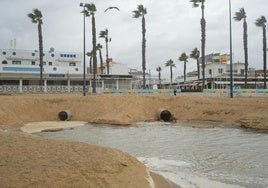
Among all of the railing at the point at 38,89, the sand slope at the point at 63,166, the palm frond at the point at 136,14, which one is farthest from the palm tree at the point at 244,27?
the sand slope at the point at 63,166

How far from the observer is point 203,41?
172ft

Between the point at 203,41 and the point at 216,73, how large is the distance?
133ft

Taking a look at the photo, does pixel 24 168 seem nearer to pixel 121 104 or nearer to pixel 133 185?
pixel 133 185

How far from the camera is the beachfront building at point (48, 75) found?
5584cm

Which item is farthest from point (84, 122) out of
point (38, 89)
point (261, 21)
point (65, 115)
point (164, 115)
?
point (261, 21)

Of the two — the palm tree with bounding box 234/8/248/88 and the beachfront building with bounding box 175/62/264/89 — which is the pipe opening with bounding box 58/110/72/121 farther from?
the beachfront building with bounding box 175/62/264/89

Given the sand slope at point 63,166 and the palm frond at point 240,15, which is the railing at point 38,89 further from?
the sand slope at point 63,166

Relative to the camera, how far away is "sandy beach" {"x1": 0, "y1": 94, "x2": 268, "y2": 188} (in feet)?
25.5

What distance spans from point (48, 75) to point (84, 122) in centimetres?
2797

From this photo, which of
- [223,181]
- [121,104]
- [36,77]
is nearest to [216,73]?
[36,77]

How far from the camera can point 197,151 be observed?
1719 cm

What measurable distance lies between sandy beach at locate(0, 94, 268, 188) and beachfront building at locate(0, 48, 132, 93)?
1710 cm

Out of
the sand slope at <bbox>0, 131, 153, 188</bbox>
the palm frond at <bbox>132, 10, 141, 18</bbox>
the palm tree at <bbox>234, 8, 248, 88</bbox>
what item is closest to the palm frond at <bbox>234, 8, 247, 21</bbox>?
the palm tree at <bbox>234, 8, 248, 88</bbox>

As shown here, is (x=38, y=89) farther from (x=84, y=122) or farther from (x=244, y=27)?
(x=244, y=27)
